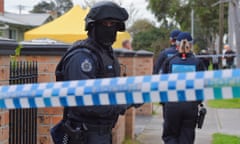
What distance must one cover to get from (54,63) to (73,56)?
7.11 ft

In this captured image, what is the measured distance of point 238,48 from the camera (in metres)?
17.8

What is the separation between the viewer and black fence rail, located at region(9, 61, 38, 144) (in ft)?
15.3

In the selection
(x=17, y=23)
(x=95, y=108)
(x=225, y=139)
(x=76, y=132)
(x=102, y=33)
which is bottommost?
(x=225, y=139)

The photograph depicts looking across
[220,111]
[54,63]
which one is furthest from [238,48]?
[54,63]

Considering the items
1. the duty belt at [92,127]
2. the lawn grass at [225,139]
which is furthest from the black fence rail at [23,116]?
the lawn grass at [225,139]

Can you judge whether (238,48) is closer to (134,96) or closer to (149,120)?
(149,120)

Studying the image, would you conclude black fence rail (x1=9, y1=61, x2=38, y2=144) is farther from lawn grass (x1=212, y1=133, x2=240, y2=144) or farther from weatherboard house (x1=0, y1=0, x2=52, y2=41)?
weatherboard house (x1=0, y1=0, x2=52, y2=41)

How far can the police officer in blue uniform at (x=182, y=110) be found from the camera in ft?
21.7

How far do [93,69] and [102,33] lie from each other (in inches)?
13.8

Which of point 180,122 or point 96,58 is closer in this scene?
point 96,58

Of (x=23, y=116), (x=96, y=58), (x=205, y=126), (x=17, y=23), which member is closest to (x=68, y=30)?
(x=205, y=126)

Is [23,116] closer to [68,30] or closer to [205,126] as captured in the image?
[205,126]

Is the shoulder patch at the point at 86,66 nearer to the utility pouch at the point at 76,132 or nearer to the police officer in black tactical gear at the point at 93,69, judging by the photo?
the police officer in black tactical gear at the point at 93,69

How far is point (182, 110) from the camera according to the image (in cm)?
661
